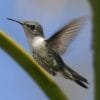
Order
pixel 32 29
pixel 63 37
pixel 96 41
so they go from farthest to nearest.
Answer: pixel 32 29 < pixel 63 37 < pixel 96 41

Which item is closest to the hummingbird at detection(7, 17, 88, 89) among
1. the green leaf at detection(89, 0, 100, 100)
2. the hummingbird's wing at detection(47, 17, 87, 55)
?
the hummingbird's wing at detection(47, 17, 87, 55)

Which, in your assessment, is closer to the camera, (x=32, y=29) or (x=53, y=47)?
(x=53, y=47)

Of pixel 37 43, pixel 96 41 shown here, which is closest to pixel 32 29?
pixel 37 43

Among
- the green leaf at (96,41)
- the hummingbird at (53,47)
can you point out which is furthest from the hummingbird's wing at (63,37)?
the green leaf at (96,41)

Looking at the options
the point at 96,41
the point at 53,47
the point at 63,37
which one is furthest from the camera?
the point at 53,47

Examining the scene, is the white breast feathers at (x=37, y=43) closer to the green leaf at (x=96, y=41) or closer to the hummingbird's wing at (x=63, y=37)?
the hummingbird's wing at (x=63, y=37)

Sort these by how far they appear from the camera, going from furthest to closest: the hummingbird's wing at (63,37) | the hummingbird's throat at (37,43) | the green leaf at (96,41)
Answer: the hummingbird's throat at (37,43)
the hummingbird's wing at (63,37)
the green leaf at (96,41)

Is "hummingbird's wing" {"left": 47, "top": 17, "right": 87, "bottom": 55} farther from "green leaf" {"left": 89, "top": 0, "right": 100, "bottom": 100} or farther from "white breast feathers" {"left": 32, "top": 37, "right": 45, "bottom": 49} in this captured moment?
"green leaf" {"left": 89, "top": 0, "right": 100, "bottom": 100}

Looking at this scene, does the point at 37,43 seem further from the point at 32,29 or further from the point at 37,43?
the point at 32,29
